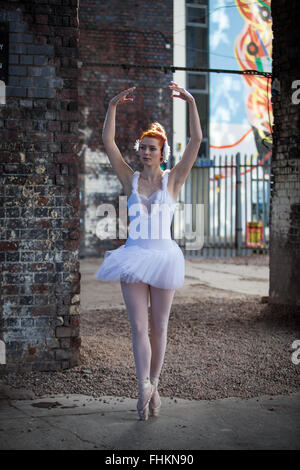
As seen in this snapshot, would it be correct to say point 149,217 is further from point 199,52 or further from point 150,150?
point 199,52

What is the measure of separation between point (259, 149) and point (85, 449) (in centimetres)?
1481

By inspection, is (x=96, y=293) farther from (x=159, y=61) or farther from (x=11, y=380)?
(x=159, y=61)

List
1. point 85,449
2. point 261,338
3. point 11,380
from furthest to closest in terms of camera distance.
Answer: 1. point 261,338
2. point 11,380
3. point 85,449

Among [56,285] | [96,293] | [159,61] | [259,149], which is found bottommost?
[96,293]

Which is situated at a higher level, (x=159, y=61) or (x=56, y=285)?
(x=159, y=61)

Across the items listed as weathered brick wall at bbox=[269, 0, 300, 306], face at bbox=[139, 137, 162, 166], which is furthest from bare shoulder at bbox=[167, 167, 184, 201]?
weathered brick wall at bbox=[269, 0, 300, 306]

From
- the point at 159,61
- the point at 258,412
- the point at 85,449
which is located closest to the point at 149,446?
the point at 85,449

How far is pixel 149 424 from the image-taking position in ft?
11.5

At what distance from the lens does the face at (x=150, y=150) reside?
3.74 m

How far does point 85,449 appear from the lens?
3.06 metres

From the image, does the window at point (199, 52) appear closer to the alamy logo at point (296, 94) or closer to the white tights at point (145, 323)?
the alamy logo at point (296, 94)

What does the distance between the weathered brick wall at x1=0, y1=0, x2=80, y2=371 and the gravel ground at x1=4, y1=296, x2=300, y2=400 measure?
0.37m

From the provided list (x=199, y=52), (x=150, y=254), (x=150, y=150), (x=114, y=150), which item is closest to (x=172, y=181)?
(x=150, y=150)

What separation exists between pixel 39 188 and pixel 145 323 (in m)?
1.74
